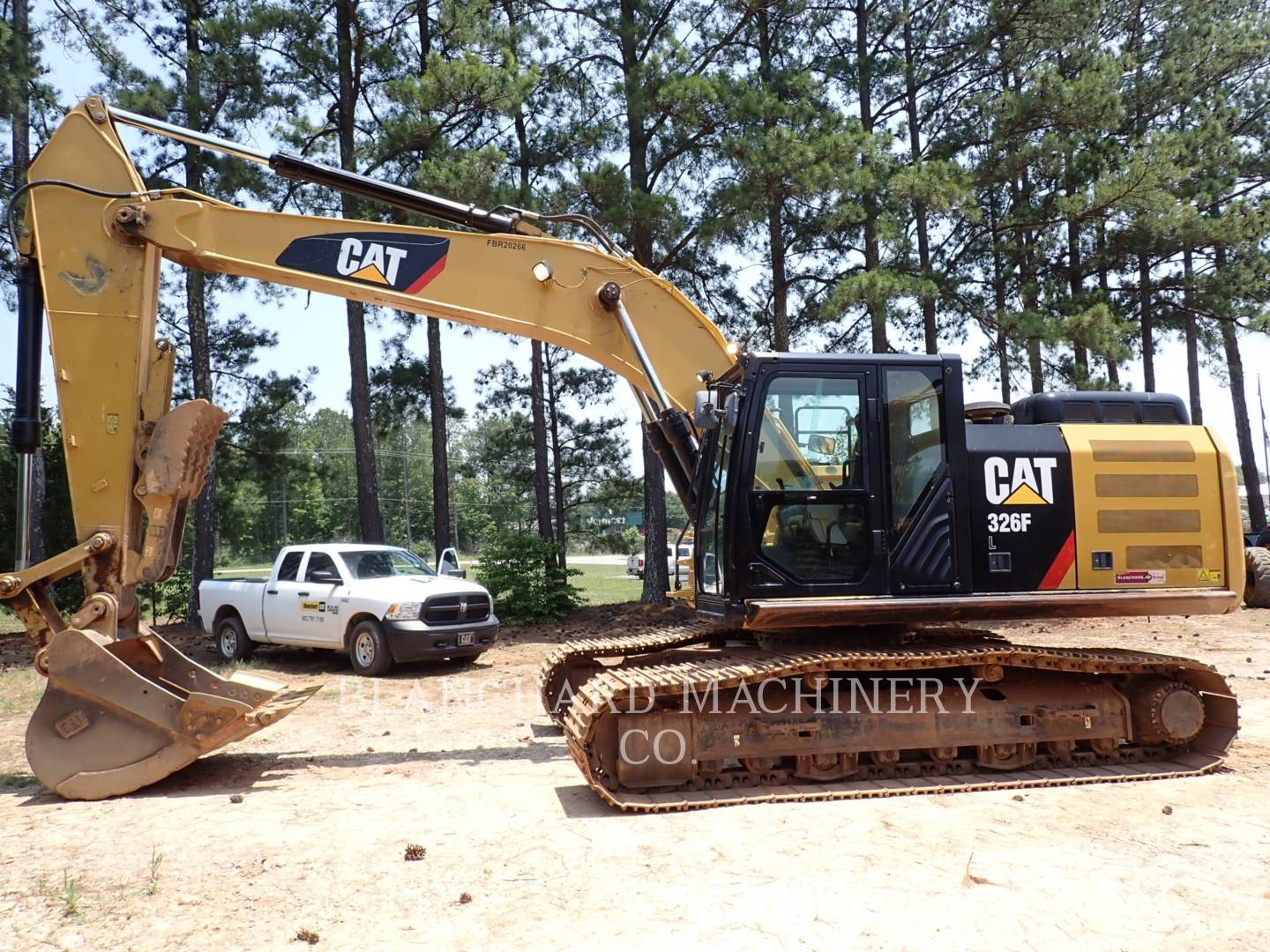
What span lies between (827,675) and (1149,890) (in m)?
2.43

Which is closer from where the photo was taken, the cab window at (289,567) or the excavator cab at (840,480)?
the excavator cab at (840,480)

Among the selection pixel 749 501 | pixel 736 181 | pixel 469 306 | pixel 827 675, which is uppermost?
pixel 736 181

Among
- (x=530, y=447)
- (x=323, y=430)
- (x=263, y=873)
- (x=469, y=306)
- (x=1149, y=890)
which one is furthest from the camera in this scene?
(x=323, y=430)

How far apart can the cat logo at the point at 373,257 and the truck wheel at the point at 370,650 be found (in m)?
5.76

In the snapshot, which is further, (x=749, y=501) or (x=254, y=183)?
(x=254, y=183)

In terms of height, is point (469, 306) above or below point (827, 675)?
above

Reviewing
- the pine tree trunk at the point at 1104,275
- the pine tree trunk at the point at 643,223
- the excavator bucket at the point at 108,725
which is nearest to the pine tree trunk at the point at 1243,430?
the pine tree trunk at the point at 1104,275

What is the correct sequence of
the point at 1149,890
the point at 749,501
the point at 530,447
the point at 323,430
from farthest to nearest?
the point at 323,430, the point at 530,447, the point at 749,501, the point at 1149,890

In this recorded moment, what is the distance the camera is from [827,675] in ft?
22.2

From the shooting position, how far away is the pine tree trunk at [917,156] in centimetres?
1950

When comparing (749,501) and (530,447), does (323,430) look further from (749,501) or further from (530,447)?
(749,501)

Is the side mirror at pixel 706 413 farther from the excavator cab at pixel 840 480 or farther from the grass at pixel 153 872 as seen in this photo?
the grass at pixel 153 872

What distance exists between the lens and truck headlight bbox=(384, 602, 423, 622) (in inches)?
471

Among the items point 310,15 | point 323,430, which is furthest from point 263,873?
point 323,430
